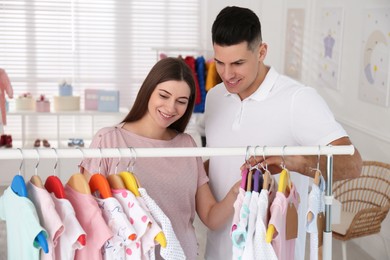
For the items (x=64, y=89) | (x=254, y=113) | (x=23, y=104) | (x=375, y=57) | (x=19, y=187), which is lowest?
(x=23, y=104)

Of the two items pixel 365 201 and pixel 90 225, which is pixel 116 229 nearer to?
pixel 90 225

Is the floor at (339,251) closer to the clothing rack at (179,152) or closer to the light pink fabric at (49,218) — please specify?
the clothing rack at (179,152)

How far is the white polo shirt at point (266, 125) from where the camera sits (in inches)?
93.7

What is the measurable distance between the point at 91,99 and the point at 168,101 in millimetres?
4429

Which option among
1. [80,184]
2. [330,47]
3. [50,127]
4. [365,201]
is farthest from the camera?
[50,127]

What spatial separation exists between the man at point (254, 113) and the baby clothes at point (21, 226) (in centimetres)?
93

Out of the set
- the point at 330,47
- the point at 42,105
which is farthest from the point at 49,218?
the point at 42,105

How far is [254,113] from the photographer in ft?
8.14

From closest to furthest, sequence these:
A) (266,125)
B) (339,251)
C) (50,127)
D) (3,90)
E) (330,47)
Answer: (266,125) → (339,251) → (3,90) → (330,47) → (50,127)

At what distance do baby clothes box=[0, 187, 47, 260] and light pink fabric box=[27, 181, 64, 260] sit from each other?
0.12 feet

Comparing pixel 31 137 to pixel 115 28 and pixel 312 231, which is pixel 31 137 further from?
pixel 312 231

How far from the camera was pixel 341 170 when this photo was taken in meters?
2.31

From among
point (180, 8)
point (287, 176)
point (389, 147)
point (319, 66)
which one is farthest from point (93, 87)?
point (287, 176)

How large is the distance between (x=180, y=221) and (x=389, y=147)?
2750mm
